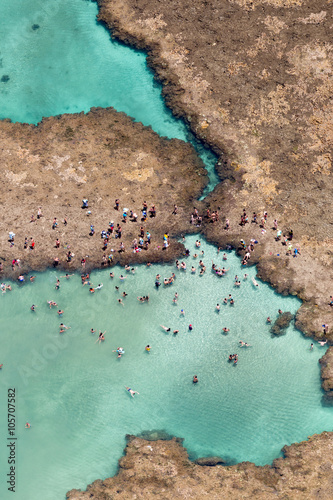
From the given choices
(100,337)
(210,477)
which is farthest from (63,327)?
(210,477)

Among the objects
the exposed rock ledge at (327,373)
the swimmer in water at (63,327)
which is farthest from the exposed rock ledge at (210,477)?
the swimmer in water at (63,327)

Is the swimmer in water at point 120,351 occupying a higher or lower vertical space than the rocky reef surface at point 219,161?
lower

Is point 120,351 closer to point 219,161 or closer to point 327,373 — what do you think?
point 327,373

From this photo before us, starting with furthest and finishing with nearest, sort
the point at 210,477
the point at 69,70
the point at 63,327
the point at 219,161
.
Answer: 1. the point at 69,70
2. the point at 219,161
3. the point at 63,327
4. the point at 210,477

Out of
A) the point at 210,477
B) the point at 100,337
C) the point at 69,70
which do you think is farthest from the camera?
the point at 69,70

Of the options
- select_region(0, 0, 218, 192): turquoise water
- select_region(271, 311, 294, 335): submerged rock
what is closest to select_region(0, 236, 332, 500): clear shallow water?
select_region(271, 311, 294, 335): submerged rock

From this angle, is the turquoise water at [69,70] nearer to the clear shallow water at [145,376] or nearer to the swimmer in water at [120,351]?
the clear shallow water at [145,376]

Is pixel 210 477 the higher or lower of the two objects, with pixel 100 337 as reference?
lower
